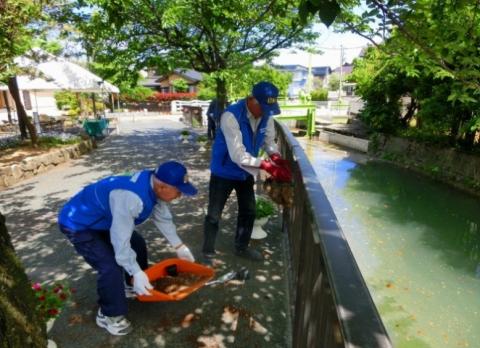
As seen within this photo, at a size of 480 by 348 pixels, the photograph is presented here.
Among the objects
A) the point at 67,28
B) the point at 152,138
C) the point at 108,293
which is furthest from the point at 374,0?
the point at 152,138

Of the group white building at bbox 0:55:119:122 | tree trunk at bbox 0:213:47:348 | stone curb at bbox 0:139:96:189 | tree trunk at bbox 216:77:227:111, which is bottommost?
stone curb at bbox 0:139:96:189

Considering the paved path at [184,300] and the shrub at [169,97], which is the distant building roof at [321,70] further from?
the paved path at [184,300]

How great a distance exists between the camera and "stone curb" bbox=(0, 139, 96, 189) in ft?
26.1

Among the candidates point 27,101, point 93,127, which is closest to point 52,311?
point 93,127

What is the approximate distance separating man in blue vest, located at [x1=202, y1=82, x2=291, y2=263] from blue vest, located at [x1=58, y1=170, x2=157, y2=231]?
1.02 metres

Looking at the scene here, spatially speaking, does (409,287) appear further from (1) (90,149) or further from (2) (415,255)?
(1) (90,149)

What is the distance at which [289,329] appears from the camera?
3010 millimetres

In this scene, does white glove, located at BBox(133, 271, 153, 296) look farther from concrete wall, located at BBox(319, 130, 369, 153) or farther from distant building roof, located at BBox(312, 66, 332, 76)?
distant building roof, located at BBox(312, 66, 332, 76)

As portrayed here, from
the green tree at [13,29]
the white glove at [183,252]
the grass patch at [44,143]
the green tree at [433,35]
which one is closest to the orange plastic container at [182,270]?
the white glove at [183,252]

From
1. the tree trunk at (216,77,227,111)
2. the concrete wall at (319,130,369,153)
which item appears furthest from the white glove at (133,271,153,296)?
the concrete wall at (319,130,369,153)

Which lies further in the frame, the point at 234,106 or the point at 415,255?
the point at 415,255

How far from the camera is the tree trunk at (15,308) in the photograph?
1728 millimetres

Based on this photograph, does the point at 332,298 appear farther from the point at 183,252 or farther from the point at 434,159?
the point at 434,159

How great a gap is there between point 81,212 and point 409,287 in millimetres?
4599
